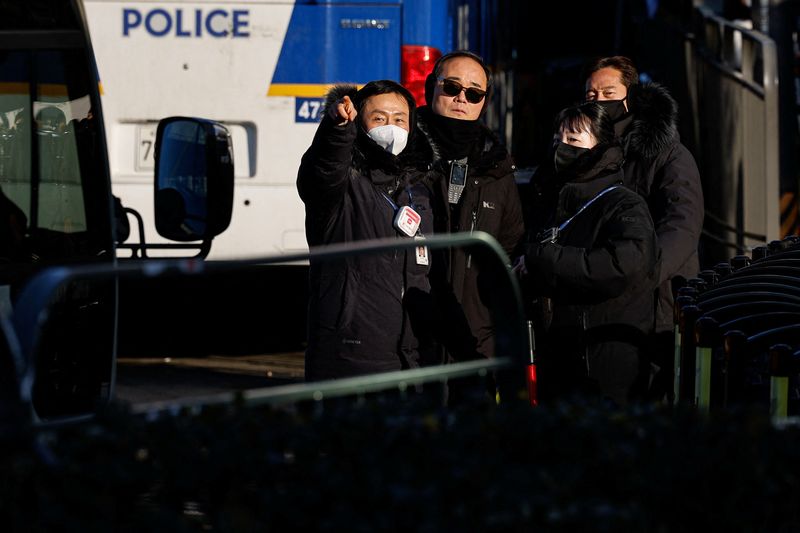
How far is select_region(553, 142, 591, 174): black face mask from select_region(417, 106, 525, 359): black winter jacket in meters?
0.23

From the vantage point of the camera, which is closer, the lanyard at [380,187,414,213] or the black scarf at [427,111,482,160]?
the lanyard at [380,187,414,213]

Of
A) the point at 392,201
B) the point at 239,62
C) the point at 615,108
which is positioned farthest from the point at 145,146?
the point at 392,201

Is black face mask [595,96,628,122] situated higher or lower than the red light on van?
lower

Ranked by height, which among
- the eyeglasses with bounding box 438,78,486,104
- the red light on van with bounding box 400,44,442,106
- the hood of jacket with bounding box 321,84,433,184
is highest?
the red light on van with bounding box 400,44,442,106

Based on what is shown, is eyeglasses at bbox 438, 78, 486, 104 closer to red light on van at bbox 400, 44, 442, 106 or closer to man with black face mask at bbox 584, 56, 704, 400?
man with black face mask at bbox 584, 56, 704, 400

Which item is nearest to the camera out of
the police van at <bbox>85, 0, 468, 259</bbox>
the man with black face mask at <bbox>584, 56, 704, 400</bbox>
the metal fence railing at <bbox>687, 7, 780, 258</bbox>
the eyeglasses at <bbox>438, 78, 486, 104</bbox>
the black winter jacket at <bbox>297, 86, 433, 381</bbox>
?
the black winter jacket at <bbox>297, 86, 433, 381</bbox>

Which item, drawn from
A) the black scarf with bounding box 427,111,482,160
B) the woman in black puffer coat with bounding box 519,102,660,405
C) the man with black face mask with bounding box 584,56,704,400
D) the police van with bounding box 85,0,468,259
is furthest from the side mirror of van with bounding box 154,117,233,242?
the police van with bounding box 85,0,468,259

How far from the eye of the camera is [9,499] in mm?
2072

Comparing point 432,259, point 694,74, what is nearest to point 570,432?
point 432,259

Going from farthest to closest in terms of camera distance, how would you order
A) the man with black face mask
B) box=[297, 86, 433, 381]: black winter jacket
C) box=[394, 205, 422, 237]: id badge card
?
the man with black face mask, box=[394, 205, 422, 237]: id badge card, box=[297, 86, 433, 381]: black winter jacket

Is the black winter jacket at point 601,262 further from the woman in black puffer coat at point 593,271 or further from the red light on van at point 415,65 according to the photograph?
the red light on van at point 415,65

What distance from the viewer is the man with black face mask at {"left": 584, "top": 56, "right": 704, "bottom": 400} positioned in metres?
5.52

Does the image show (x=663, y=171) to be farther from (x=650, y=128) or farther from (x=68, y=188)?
(x=68, y=188)

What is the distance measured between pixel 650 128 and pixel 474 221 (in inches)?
38.5
